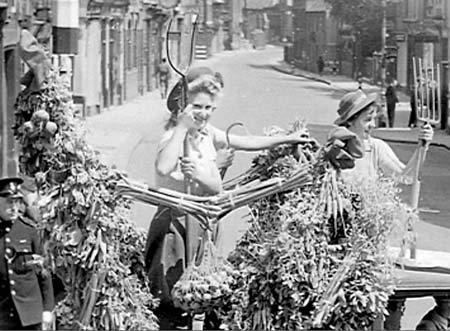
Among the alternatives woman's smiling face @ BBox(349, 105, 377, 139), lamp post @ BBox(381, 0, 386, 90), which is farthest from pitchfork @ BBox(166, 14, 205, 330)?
lamp post @ BBox(381, 0, 386, 90)

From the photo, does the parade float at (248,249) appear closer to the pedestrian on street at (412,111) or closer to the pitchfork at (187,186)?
the pitchfork at (187,186)

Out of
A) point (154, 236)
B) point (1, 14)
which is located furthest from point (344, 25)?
point (1, 14)

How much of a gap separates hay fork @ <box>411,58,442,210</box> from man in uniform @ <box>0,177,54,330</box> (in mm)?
1240

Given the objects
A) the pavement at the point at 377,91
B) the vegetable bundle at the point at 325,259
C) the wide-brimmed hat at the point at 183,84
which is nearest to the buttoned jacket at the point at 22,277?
the wide-brimmed hat at the point at 183,84

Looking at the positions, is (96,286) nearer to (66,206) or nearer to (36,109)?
(66,206)

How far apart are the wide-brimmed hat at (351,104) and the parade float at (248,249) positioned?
0.23m

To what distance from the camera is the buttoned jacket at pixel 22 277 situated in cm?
314

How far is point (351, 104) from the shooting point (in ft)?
10.1

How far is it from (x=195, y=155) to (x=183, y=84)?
0.22 meters

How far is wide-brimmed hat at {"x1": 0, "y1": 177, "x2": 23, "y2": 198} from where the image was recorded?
316 centimetres

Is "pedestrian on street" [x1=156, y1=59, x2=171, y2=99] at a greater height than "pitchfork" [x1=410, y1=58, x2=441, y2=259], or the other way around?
"pedestrian on street" [x1=156, y1=59, x2=171, y2=99]

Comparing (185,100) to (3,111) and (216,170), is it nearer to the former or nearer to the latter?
(216,170)

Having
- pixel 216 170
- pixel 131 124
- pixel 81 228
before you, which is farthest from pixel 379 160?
pixel 81 228

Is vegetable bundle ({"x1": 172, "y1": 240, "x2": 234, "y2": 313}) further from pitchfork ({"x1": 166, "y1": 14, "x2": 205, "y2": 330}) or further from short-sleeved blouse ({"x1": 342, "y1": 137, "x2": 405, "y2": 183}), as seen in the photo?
short-sleeved blouse ({"x1": 342, "y1": 137, "x2": 405, "y2": 183})
